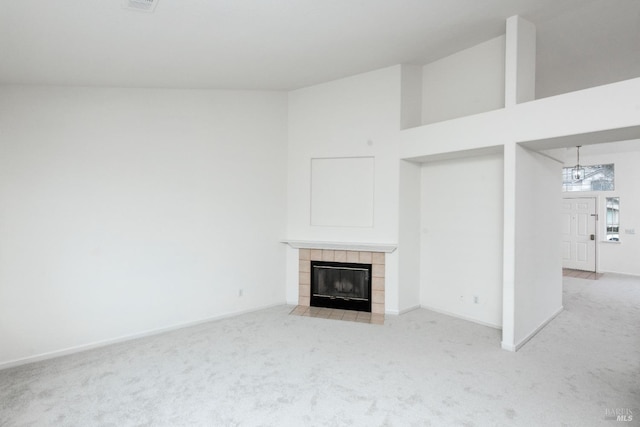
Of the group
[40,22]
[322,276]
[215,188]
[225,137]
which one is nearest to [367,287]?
[322,276]

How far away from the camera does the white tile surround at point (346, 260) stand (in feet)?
14.0

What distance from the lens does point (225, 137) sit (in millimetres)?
4125

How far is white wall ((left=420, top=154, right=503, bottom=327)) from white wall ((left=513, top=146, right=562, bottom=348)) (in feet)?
1.13

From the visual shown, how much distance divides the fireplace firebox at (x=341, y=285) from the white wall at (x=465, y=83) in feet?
7.43

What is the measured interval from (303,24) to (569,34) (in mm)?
2903

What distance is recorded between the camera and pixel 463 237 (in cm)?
412

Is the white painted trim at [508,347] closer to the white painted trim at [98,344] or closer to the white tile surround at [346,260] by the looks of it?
the white tile surround at [346,260]

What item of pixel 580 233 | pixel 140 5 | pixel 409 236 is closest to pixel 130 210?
pixel 140 5

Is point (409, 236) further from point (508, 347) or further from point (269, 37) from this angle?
point (269, 37)

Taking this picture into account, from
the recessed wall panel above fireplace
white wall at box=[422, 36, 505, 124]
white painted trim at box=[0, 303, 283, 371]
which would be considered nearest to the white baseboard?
the recessed wall panel above fireplace

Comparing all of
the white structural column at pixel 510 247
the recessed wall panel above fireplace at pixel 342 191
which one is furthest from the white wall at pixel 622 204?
the recessed wall panel above fireplace at pixel 342 191

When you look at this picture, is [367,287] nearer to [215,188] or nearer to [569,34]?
[215,188]

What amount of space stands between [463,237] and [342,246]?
1554 mm

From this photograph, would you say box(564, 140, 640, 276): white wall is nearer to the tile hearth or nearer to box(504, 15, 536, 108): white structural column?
box(504, 15, 536, 108): white structural column
